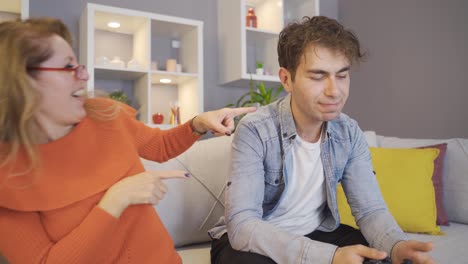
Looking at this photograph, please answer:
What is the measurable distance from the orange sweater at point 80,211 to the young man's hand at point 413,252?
1.92 ft

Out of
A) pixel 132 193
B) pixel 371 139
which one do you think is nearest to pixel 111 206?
pixel 132 193

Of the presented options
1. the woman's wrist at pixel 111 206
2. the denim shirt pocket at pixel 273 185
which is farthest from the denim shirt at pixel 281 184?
the woman's wrist at pixel 111 206

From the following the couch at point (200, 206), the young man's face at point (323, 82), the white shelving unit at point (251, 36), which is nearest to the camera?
the young man's face at point (323, 82)

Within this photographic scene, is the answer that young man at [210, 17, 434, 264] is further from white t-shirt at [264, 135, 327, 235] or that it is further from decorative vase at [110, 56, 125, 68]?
decorative vase at [110, 56, 125, 68]

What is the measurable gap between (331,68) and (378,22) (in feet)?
8.67

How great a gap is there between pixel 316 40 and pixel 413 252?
659 mm

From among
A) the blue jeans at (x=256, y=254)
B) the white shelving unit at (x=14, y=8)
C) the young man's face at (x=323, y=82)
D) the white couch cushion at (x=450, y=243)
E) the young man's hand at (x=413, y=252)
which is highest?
the white shelving unit at (x=14, y=8)

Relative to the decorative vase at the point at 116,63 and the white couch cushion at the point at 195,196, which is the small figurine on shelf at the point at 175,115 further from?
the white couch cushion at the point at 195,196

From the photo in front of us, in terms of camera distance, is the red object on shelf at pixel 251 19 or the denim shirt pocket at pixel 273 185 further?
the red object on shelf at pixel 251 19

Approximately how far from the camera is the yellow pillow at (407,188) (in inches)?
65.5

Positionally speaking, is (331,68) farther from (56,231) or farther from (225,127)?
(56,231)

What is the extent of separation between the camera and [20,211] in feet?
2.67

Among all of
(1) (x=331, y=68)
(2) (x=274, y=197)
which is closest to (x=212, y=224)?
(2) (x=274, y=197)

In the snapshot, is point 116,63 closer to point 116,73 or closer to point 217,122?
point 116,73
